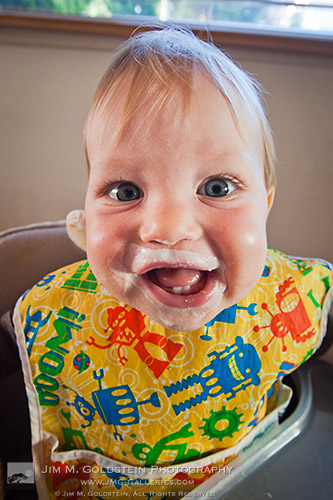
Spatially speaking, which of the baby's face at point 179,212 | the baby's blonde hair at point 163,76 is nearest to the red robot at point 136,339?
the baby's face at point 179,212

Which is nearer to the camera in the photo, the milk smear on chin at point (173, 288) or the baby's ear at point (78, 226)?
the milk smear on chin at point (173, 288)

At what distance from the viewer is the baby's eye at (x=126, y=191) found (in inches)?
13.4

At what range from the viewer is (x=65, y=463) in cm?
47

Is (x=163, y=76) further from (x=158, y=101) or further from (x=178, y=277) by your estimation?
(x=178, y=277)

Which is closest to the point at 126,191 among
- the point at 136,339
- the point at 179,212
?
the point at 179,212

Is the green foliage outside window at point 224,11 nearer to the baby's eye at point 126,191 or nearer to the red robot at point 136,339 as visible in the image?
the baby's eye at point 126,191

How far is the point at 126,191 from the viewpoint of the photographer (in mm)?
344

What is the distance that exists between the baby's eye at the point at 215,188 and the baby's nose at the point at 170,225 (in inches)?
1.1

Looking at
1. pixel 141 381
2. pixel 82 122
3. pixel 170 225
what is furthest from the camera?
pixel 82 122

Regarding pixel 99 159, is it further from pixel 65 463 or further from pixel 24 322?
pixel 65 463

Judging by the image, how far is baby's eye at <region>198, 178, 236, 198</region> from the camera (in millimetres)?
337

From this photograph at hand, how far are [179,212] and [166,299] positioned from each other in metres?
0.08

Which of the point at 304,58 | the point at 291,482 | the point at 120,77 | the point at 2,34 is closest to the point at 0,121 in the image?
the point at 2,34

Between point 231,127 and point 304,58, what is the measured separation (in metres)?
0.19
